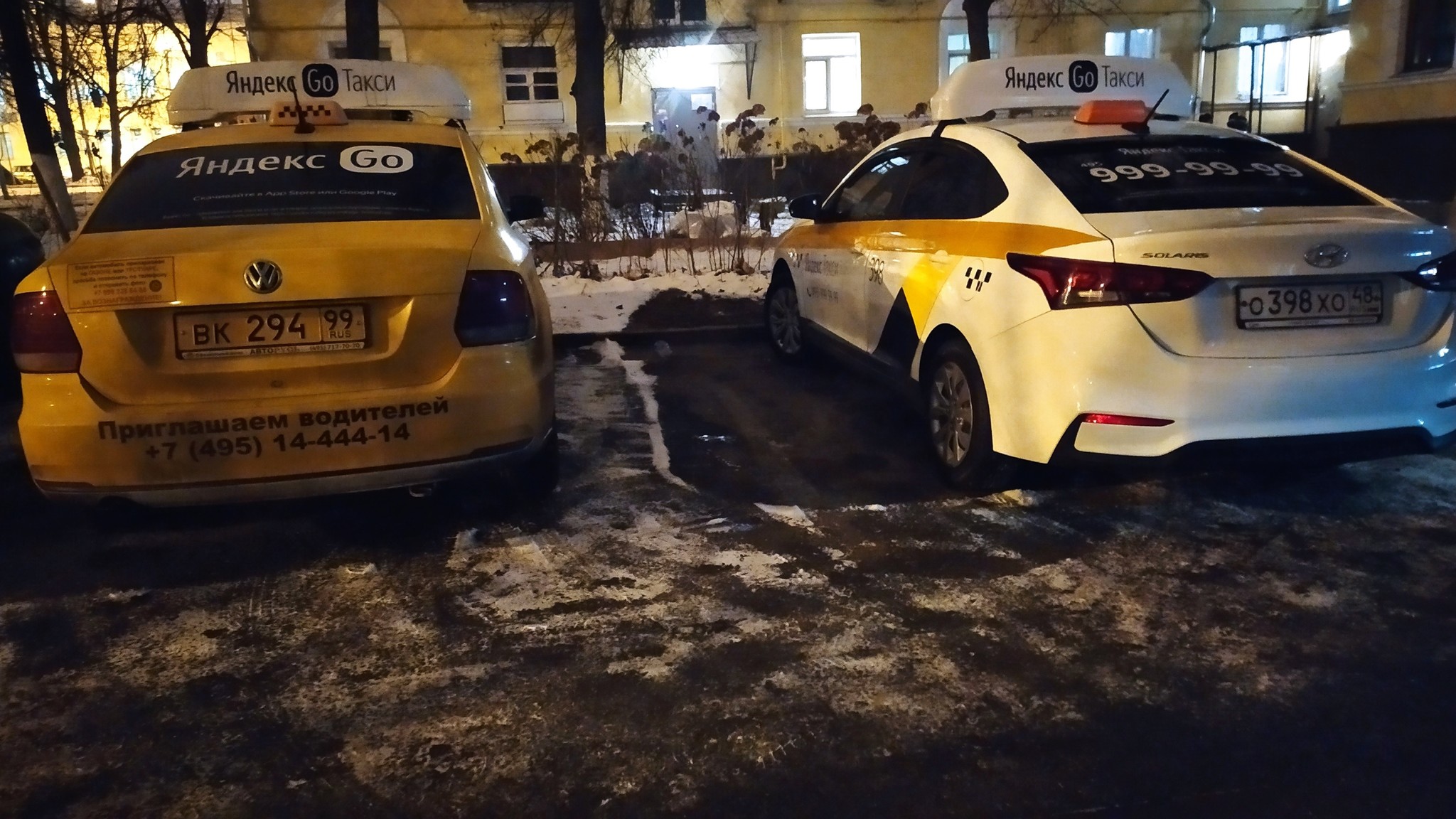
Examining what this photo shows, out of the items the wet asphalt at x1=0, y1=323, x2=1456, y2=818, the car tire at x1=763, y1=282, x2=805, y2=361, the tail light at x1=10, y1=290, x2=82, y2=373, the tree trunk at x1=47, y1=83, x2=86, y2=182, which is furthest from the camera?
the tree trunk at x1=47, y1=83, x2=86, y2=182

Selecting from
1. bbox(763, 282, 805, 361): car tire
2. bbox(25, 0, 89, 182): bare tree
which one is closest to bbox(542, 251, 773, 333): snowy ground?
bbox(763, 282, 805, 361): car tire

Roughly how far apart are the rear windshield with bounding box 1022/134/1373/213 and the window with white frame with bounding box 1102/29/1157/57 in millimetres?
21087

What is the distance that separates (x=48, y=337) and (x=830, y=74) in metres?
22.1

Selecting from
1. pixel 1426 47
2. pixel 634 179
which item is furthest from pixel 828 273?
pixel 1426 47

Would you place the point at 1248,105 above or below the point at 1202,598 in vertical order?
above

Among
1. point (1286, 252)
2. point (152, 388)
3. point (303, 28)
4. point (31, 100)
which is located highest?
point (303, 28)

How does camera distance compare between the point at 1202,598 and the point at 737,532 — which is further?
the point at 737,532

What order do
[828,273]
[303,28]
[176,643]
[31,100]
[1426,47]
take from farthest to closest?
[303,28] < [1426,47] < [31,100] < [828,273] < [176,643]

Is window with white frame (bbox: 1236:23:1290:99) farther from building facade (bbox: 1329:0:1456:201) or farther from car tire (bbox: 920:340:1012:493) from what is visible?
car tire (bbox: 920:340:1012:493)

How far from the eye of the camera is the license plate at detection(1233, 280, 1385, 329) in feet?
12.1

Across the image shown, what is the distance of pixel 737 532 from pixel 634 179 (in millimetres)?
7001

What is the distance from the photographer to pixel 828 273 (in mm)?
6148

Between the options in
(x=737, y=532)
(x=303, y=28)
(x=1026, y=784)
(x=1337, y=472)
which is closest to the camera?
(x=1026, y=784)

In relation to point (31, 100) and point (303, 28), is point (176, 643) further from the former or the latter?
point (303, 28)
